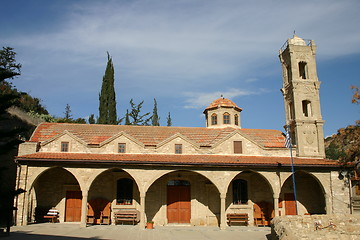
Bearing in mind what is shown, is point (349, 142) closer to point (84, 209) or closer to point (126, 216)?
point (126, 216)

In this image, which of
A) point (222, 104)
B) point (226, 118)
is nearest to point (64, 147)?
point (222, 104)

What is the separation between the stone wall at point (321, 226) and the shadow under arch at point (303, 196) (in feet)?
18.8

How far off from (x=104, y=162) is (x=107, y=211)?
3879 mm

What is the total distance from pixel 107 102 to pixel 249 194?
25.5 metres

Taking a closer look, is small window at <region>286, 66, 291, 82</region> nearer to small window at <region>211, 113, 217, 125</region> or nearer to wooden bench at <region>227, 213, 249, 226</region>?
small window at <region>211, 113, 217, 125</region>

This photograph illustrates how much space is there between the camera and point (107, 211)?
2023 cm

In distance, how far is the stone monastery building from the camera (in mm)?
18812

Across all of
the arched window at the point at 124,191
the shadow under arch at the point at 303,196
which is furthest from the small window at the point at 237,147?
the arched window at the point at 124,191

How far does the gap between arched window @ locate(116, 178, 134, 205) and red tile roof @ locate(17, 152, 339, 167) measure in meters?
1.82

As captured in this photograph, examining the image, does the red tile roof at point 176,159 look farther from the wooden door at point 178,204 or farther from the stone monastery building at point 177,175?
the wooden door at point 178,204

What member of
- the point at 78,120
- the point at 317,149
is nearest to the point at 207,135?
the point at 317,149

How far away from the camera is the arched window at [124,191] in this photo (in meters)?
20.6

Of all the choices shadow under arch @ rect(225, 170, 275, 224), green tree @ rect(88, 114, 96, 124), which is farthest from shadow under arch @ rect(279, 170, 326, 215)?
green tree @ rect(88, 114, 96, 124)

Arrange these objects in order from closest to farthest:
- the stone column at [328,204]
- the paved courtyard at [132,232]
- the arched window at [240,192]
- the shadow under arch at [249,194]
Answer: the paved courtyard at [132,232] → the stone column at [328,204] → the shadow under arch at [249,194] → the arched window at [240,192]
